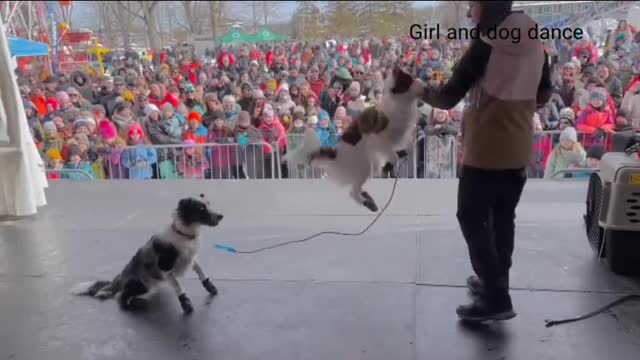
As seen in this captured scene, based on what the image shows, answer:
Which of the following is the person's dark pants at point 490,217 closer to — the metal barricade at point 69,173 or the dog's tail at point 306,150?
the dog's tail at point 306,150

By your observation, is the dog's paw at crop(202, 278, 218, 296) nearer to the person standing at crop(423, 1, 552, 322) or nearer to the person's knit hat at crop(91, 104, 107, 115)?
the person standing at crop(423, 1, 552, 322)

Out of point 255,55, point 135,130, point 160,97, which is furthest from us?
point 255,55

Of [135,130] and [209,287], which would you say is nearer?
[209,287]

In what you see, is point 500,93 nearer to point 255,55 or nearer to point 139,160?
point 139,160

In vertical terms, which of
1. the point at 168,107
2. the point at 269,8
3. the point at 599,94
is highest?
the point at 269,8

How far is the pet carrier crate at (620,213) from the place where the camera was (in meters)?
2.88

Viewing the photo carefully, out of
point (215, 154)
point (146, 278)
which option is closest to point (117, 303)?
point (146, 278)

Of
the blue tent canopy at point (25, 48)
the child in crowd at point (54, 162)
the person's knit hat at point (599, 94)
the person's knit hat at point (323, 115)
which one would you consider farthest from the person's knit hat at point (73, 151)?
the person's knit hat at point (599, 94)

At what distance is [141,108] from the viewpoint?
25.5 feet

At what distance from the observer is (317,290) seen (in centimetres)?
294

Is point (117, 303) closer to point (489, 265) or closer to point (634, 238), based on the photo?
point (489, 265)

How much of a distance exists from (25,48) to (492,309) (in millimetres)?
8977

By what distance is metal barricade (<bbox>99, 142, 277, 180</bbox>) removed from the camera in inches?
249

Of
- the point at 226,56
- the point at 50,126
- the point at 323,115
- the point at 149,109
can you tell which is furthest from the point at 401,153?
the point at 226,56
